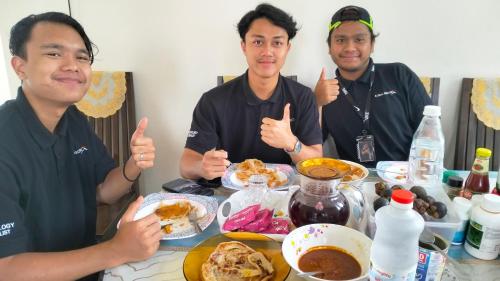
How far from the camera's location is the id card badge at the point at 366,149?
1.81 m

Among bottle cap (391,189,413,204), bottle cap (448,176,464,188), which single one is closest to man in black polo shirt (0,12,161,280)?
bottle cap (391,189,413,204)

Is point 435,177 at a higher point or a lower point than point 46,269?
higher

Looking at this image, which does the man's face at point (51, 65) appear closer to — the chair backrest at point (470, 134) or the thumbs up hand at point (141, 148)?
the thumbs up hand at point (141, 148)

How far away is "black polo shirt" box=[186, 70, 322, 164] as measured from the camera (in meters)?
1.69

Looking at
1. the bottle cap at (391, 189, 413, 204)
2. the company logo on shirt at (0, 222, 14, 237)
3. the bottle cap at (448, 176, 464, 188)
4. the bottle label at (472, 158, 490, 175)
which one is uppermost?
the bottle cap at (391, 189, 413, 204)

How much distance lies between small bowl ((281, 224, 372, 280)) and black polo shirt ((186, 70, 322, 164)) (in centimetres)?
89

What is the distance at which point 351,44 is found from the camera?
1792 mm

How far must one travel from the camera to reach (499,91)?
2.00 m

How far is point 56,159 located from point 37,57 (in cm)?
34

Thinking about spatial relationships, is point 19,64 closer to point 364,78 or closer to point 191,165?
point 191,165

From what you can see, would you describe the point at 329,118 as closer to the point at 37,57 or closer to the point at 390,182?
the point at 390,182

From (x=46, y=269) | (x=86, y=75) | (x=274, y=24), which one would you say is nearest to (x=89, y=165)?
(x=86, y=75)

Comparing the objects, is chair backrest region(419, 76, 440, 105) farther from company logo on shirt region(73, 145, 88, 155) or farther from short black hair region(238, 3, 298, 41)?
company logo on shirt region(73, 145, 88, 155)

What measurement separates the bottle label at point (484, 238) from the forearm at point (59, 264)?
0.92m
